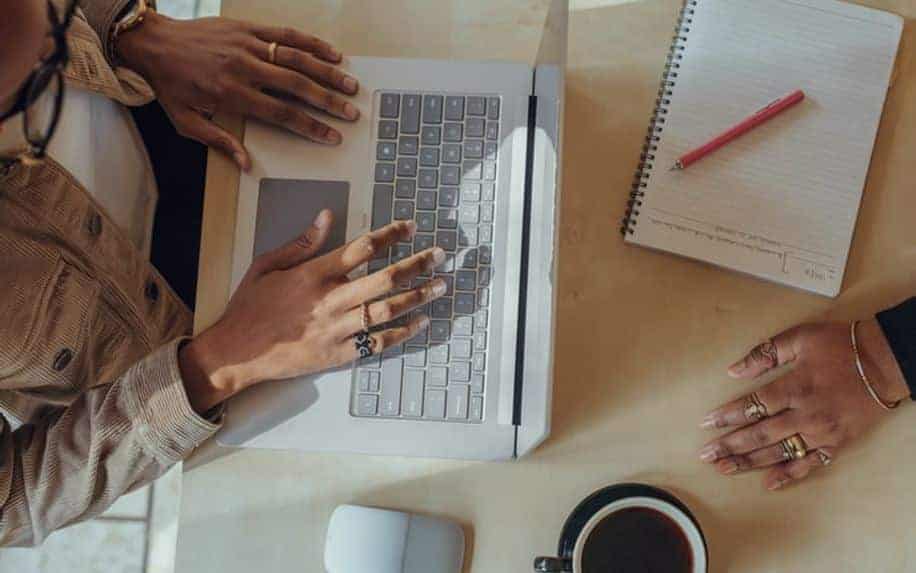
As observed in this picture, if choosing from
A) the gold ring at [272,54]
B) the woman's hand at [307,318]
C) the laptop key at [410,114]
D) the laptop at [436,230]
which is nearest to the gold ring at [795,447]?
the laptop at [436,230]

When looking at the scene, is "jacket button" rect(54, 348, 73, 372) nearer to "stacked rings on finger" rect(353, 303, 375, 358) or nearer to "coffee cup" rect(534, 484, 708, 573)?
"stacked rings on finger" rect(353, 303, 375, 358)

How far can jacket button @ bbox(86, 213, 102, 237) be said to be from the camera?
0.68m

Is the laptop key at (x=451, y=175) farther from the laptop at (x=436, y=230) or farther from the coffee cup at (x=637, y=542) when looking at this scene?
the coffee cup at (x=637, y=542)

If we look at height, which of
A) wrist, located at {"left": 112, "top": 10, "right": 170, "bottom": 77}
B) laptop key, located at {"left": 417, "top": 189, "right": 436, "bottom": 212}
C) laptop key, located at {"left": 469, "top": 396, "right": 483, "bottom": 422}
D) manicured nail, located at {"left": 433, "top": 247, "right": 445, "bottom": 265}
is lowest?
laptop key, located at {"left": 469, "top": 396, "right": 483, "bottom": 422}

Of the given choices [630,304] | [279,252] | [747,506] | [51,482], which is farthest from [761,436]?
[51,482]

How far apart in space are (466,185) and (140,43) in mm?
366

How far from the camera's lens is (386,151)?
70 cm

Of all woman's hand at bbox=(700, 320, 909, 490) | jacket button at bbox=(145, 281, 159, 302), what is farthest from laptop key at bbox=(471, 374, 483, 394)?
jacket button at bbox=(145, 281, 159, 302)

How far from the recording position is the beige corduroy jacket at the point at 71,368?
62cm

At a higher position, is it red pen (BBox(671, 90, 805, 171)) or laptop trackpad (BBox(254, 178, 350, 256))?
red pen (BBox(671, 90, 805, 171))

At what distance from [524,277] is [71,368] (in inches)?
16.3

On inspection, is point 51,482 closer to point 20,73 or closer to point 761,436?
point 20,73

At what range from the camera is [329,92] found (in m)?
0.71

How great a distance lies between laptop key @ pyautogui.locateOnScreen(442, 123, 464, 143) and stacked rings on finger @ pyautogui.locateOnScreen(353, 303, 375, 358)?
0.18m
